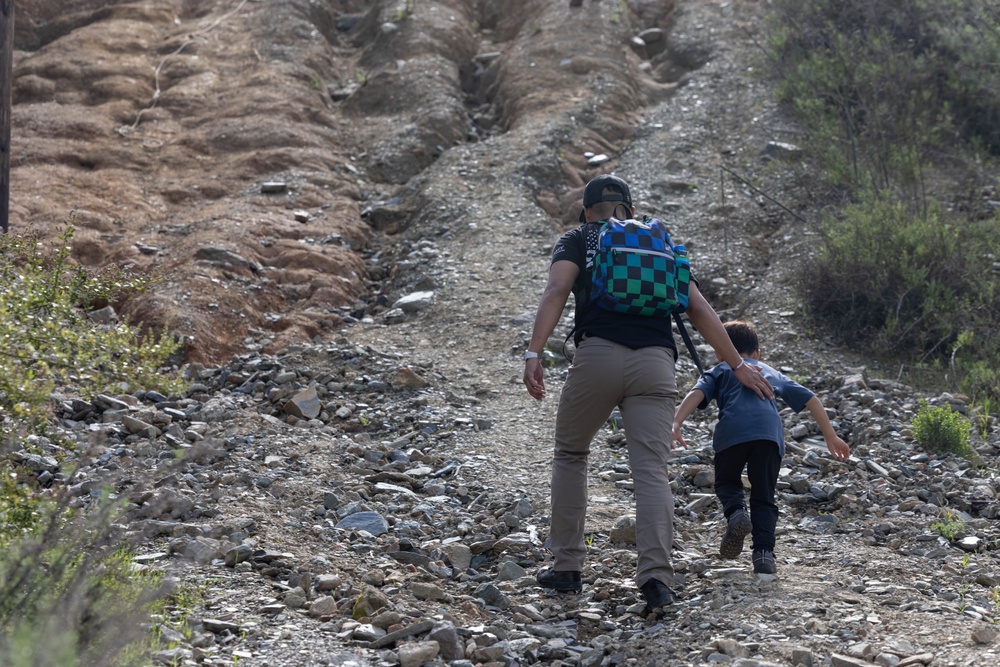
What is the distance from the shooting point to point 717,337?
175 inches

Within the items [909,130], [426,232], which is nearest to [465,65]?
[426,232]

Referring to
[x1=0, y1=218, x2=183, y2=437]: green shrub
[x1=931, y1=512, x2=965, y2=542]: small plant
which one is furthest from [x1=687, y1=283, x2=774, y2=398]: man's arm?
[x1=0, y1=218, x2=183, y2=437]: green shrub

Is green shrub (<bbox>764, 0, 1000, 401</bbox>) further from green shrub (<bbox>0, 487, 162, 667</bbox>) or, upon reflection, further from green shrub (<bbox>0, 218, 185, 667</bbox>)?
green shrub (<bbox>0, 487, 162, 667</bbox>)

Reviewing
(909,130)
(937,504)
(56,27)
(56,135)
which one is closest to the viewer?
(937,504)

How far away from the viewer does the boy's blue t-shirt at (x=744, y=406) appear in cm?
457

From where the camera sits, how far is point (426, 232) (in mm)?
11492

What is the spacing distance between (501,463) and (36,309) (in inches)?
110

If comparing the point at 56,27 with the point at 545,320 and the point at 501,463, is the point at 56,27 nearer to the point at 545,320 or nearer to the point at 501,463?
the point at 501,463

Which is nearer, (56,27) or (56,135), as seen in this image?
(56,135)

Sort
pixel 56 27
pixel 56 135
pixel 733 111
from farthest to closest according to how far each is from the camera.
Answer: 1. pixel 56 27
2. pixel 733 111
3. pixel 56 135

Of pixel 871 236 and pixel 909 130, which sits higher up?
pixel 909 130

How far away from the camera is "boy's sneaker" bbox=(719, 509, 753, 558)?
4.49 m

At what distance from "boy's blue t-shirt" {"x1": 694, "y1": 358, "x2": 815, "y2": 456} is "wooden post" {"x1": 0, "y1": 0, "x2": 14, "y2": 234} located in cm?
568

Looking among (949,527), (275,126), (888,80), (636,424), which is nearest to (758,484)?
(636,424)
